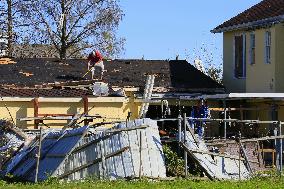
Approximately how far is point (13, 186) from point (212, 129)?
1450cm

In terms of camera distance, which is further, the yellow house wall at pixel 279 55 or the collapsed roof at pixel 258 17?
the collapsed roof at pixel 258 17

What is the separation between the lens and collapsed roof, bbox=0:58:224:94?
35.3m

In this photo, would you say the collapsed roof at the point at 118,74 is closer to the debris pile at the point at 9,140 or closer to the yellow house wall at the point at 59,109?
the yellow house wall at the point at 59,109

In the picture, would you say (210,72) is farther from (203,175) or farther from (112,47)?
(203,175)

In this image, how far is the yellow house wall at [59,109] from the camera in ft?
105

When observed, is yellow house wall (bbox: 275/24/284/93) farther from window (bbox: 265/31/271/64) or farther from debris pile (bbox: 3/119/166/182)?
debris pile (bbox: 3/119/166/182)

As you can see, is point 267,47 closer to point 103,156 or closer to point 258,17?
point 258,17

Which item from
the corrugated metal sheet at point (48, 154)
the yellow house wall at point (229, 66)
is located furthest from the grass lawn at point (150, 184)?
the yellow house wall at point (229, 66)

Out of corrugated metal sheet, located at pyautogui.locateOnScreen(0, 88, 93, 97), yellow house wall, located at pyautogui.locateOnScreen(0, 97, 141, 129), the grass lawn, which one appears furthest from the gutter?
the grass lawn

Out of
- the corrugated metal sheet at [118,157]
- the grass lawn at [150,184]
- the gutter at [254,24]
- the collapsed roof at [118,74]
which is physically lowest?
the grass lawn at [150,184]

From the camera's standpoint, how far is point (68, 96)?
32.7 meters

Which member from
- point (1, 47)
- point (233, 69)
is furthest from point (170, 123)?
point (1, 47)

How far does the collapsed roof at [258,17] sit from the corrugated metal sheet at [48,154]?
442 inches

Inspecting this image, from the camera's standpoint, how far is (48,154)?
22703 mm
